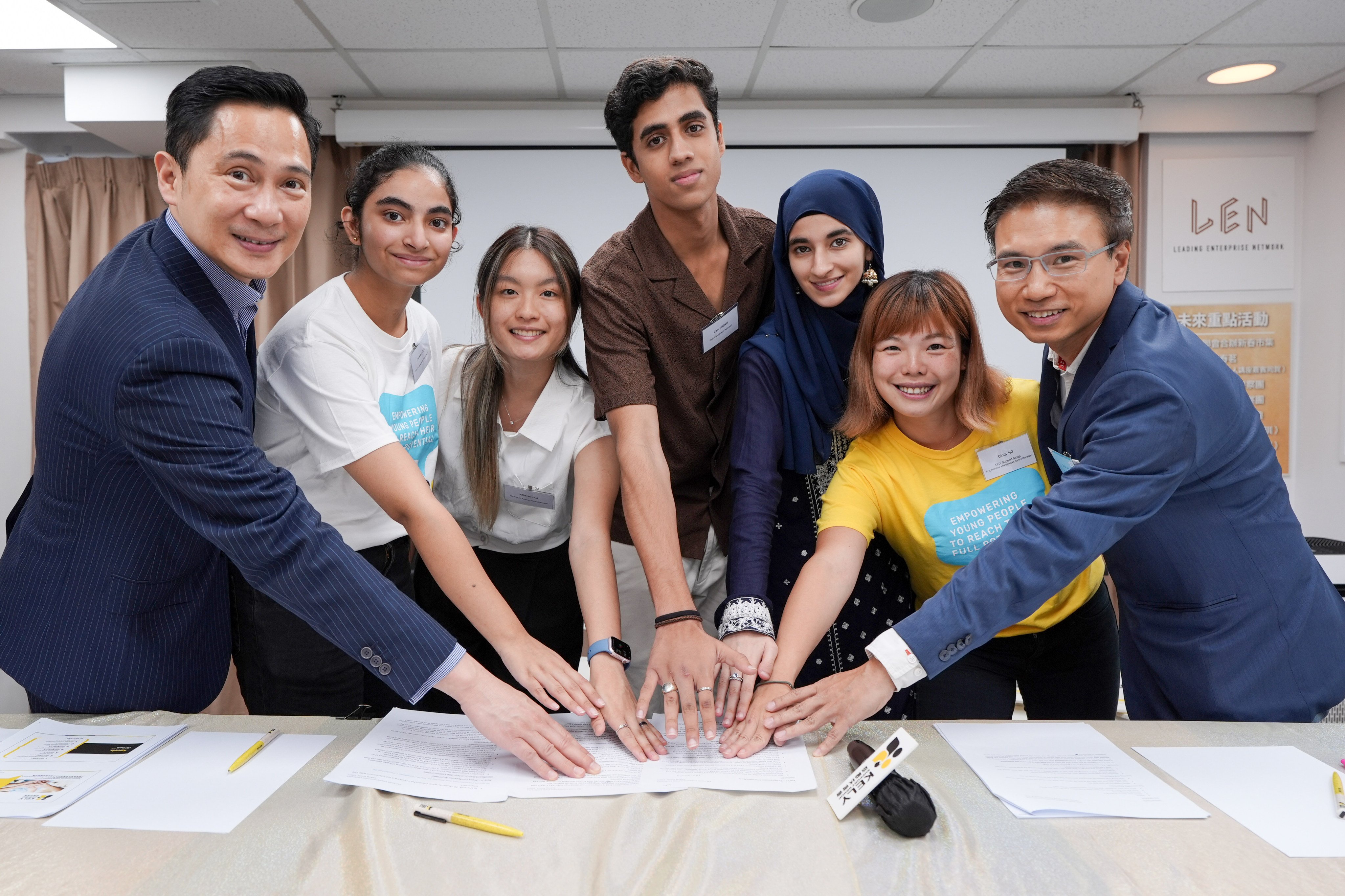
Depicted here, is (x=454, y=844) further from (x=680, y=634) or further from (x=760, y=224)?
(x=760, y=224)

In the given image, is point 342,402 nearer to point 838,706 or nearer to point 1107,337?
point 838,706

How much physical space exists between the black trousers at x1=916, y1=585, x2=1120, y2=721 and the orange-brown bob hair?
16.1 inches

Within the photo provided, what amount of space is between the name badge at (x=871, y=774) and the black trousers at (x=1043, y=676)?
64 centimetres

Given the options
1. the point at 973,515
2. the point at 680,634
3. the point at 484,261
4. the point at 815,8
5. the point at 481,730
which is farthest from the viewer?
the point at 815,8

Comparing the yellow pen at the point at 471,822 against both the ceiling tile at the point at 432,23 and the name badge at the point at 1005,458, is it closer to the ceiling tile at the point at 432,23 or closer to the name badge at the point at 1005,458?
the name badge at the point at 1005,458

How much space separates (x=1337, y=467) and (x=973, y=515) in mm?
3502

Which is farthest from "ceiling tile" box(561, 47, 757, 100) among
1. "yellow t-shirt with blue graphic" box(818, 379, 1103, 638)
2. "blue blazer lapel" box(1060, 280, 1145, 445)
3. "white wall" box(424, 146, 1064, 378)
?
"blue blazer lapel" box(1060, 280, 1145, 445)

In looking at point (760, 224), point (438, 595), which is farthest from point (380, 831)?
point (760, 224)

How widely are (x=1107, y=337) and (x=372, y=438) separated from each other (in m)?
1.17

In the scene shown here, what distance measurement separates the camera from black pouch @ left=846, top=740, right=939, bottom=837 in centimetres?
88

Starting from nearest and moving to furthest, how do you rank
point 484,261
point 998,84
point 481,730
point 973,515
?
point 481,730
point 973,515
point 484,261
point 998,84

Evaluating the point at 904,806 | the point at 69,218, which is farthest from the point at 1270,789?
the point at 69,218

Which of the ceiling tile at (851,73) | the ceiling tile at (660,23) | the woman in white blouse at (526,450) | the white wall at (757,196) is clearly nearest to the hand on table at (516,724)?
Result: the woman in white blouse at (526,450)

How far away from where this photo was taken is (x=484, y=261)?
174 centimetres
